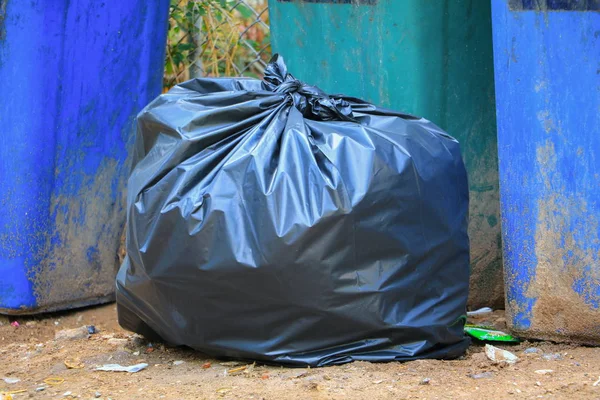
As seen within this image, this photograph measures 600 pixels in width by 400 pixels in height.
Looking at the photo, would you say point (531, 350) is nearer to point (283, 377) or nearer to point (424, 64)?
point (283, 377)

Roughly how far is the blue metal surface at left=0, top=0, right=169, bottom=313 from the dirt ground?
14.7 inches

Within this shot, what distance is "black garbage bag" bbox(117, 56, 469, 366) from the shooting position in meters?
1.89

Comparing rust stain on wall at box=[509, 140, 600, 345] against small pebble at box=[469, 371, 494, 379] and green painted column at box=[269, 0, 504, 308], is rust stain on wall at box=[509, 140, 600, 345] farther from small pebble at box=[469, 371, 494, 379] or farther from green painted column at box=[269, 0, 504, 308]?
green painted column at box=[269, 0, 504, 308]

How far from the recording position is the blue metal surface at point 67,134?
2498mm

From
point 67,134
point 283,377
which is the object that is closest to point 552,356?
point 283,377

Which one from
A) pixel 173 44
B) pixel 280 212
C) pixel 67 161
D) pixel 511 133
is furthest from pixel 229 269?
pixel 173 44

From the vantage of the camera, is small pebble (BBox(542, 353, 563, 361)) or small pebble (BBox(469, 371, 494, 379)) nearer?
small pebble (BBox(469, 371, 494, 379))

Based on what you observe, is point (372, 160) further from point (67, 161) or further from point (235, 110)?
point (67, 161)

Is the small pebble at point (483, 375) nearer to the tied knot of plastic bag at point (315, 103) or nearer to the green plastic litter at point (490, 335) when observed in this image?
the green plastic litter at point (490, 335)

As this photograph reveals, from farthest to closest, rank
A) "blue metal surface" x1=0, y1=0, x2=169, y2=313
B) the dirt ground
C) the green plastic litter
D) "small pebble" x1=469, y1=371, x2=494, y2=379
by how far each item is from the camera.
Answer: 1. "blue metal surface" x1=0, y1=0, x2=169, y2=313
2. the green plastic litter
3. "small pebble" x1=469, y1=371, x2=494, y2=379
4. the dirt ground

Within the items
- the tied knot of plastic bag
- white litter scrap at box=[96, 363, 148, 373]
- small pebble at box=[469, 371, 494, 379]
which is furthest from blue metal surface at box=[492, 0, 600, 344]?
white litter scrap at box=[96, 363, 148, 373]

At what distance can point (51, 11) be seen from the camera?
8.16 feet

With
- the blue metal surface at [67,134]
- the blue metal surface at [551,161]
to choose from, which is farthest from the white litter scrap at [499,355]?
the blue metal surface at [67,134]

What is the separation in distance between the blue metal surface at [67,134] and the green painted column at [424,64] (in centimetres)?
50
